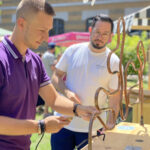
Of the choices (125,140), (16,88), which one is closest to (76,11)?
(16,88)

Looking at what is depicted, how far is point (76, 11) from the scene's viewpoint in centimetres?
1684

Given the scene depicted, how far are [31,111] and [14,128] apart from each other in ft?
0.93

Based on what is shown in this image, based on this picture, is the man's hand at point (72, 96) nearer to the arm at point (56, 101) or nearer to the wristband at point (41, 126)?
the arm at point (56, 101)

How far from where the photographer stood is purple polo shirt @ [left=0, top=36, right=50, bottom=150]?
136 centimetres

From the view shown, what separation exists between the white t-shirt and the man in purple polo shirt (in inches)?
21.7

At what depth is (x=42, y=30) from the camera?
1.45m

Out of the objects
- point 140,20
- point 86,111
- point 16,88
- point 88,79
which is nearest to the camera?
point 16,88

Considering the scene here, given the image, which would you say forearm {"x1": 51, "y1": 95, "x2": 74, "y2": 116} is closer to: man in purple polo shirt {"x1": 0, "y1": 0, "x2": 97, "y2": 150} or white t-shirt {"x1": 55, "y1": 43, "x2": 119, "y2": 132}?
man in purple polo shirt {"x1": 0, "y1": 0, "x2": 97, "y2": 150}

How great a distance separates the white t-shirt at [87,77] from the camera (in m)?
2.13

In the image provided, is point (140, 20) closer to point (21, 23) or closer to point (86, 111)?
point (86, 111)

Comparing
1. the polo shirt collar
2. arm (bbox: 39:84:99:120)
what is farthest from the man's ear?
arm (bbox: 39:84:99:120)

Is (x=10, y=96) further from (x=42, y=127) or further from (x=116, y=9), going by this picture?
(x=116, y=9)

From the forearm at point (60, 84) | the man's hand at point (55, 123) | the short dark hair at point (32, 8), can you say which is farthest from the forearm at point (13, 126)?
the forearm at point (60, 84)

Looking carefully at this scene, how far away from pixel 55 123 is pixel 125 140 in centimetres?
35
